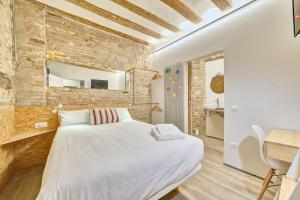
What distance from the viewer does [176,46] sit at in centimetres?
323

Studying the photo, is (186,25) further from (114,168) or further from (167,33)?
(114,168)

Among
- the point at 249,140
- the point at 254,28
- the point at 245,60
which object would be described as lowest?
the point at 249,140

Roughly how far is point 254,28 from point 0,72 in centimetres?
367

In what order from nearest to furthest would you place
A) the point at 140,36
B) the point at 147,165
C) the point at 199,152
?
the point at 147,165 → the point at 199,152 → the point at 140,36

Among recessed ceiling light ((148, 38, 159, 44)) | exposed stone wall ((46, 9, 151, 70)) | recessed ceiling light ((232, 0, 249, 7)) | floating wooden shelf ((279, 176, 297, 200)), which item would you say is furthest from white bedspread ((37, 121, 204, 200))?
recessed ceiling light ((148, 38, 159, 44))

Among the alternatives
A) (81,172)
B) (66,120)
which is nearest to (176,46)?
(66,120)

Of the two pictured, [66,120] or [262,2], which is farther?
[66,120]

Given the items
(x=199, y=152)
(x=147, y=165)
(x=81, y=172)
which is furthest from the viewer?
(x=199, y=152)

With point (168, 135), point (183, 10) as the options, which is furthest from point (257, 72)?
point (168, 135)

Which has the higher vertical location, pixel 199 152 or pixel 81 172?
pixel 81 172

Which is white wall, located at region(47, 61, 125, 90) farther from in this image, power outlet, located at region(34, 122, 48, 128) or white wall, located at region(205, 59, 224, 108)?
white wall, located at region(205, 59, 224, 108)

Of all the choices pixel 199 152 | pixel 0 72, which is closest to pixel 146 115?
pixel 199 152

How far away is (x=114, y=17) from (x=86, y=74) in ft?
4.36

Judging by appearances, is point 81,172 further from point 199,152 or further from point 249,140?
point 249,140
